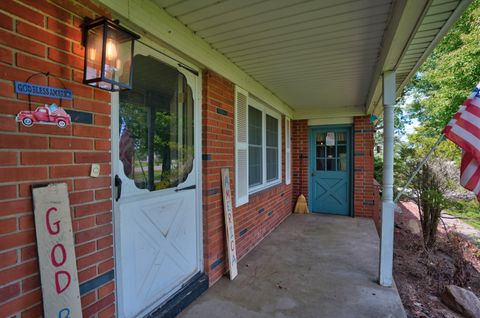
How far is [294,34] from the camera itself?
7.64ft

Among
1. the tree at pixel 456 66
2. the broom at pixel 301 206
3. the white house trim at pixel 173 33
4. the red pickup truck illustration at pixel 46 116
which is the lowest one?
the broom at pixel 301 206

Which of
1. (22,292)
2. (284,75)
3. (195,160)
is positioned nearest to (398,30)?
(284,75)

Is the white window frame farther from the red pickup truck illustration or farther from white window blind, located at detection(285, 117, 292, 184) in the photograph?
the red pickup truck illustration

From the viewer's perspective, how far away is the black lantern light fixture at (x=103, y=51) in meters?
1.41

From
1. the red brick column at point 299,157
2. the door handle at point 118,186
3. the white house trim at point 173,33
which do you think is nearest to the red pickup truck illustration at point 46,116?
the door handle at point 118,186

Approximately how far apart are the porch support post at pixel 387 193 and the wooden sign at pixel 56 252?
2.78 meters

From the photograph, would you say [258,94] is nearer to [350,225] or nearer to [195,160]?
[195,160]

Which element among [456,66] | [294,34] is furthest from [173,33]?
[456,66]

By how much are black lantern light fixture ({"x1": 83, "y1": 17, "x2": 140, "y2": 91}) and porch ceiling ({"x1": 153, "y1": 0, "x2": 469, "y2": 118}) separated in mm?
614

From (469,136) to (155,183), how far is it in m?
2.75

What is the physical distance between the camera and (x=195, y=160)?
8.58ft

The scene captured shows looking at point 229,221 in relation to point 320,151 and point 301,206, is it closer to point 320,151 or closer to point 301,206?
point 301,206

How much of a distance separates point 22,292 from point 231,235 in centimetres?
A: 202

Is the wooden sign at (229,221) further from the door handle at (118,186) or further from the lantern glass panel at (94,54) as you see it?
the lantern glass panel at (94,54)
